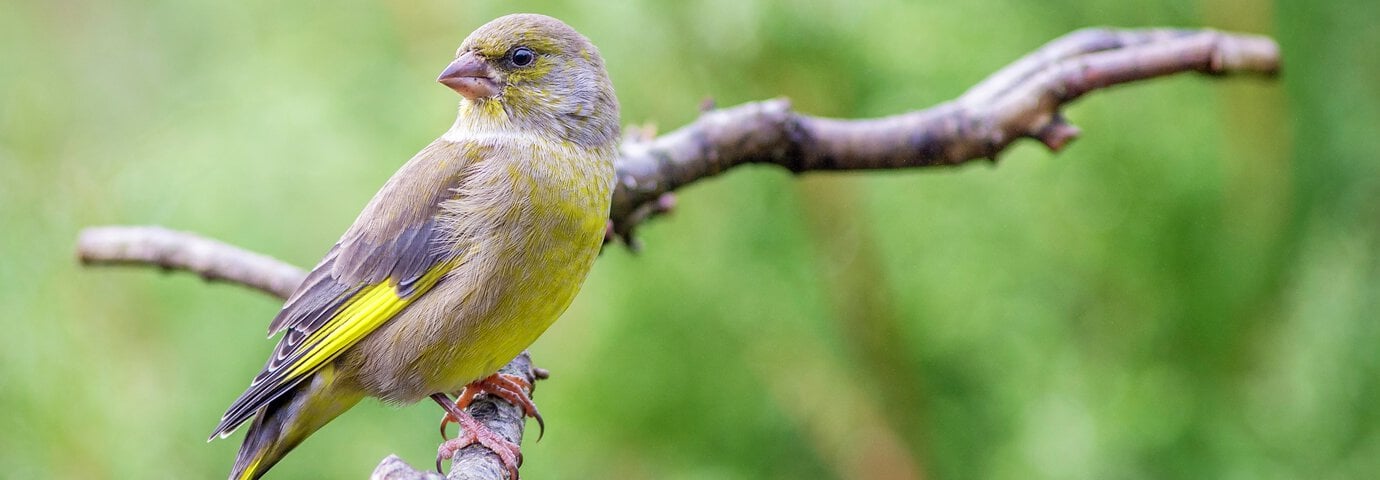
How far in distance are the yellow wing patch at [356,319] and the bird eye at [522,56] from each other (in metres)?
0.42

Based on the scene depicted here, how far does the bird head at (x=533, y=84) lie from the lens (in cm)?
220

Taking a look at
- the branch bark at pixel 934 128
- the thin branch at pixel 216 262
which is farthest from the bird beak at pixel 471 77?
the thin branch at pixel 216 262

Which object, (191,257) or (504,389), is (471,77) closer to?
(504,389)

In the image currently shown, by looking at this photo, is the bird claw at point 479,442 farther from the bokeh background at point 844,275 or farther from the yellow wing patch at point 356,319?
the bokeh background at point 844,275

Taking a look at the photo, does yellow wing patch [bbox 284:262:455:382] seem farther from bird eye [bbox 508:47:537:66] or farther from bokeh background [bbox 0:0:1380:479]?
bokeh background [bbox 0:0:1380:479]

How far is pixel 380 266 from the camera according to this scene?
6.93 feet

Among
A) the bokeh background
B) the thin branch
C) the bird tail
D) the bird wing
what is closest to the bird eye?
the bird wing

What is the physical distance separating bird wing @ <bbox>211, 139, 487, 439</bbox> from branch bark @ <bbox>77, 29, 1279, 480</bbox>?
26cm

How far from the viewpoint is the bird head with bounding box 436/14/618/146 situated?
2.20m

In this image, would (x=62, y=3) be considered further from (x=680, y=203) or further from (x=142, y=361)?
(x=680, y=203)

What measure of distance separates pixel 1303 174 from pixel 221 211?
240 cm

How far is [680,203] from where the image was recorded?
2.81m

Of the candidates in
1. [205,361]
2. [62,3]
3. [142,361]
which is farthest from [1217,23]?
[62,3]

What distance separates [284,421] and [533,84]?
0.75 m
